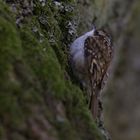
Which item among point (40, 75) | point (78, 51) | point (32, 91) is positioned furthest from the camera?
point (78, 51)

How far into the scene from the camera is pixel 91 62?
3.21m

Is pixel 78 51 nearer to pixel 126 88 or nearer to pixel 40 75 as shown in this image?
pixel 40 75

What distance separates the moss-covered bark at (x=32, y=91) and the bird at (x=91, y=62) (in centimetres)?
49

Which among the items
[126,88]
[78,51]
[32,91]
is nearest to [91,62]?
[78,51]

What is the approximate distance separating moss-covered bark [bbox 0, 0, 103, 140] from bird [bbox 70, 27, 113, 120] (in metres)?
0.49

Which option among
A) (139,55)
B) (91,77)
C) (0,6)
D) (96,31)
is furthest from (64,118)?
(139,55)

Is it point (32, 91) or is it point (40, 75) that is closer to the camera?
point (32, 91)

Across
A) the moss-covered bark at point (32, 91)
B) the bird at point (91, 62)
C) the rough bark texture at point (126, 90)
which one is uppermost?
the rough bark texture at point (126, 90)

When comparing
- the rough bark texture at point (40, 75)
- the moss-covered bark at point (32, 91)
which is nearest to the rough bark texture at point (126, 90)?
the rough bark texture at point (40, 75)

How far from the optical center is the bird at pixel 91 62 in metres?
3.10

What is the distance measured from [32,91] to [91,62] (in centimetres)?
121

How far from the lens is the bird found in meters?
3.10

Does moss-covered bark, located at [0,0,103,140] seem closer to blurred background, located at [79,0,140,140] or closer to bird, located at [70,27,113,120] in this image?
bird, located at [70,27,113,120]

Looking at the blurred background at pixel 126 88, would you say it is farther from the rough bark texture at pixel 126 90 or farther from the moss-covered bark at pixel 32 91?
the moss-covered bark at pixel 32 91
